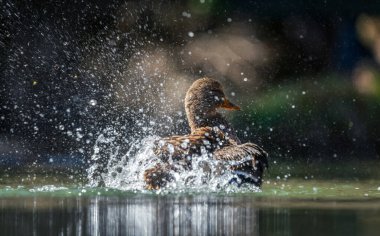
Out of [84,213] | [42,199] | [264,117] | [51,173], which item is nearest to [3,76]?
[264,117]

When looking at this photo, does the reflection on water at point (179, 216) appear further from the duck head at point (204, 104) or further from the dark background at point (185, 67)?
the dark background at point (185, 67)

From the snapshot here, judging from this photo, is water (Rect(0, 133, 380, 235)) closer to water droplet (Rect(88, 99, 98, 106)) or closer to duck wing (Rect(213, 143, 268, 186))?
duck wing (Rect(213, 143, 268, 186))

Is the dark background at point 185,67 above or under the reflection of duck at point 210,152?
above

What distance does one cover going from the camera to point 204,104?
10.5 meters

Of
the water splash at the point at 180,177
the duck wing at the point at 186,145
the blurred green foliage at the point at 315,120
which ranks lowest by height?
the water splash at the point at 180,177

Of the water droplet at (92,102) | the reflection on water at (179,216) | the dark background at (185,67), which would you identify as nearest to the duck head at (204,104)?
the dark background at (185,67)

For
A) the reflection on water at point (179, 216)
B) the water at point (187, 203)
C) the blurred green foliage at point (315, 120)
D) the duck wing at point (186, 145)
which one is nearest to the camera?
the reflection on water at point (179, 216)

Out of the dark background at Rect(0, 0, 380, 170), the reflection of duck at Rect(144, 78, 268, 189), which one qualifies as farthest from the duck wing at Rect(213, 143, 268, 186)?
the dark background at Rect(0, 0, 380, 170)

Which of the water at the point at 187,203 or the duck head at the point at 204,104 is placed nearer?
the water at the point at 187,203

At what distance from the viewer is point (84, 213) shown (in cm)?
694

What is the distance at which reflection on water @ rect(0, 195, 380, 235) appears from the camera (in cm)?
605

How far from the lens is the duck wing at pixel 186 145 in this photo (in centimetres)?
886

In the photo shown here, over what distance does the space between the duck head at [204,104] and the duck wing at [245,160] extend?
1.43 meters

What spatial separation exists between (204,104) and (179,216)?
3.91m
